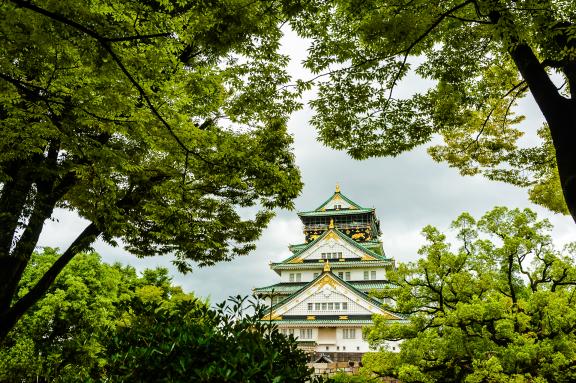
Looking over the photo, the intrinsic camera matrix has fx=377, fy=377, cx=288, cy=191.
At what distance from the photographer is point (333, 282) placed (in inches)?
1172

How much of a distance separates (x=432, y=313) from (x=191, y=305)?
935 cm

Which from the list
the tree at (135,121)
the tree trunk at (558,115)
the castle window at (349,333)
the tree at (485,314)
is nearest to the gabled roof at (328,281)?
the castle window at (349,333)

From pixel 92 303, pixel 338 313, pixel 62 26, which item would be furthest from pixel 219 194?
pixel 338 313

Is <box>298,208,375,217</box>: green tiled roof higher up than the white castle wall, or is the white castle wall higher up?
<box>298,208,375,217</box>: green tiled roof

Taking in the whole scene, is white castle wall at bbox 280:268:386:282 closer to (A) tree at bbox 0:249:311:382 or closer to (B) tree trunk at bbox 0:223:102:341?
(B) tree trunk at bbox 0:223:102:341

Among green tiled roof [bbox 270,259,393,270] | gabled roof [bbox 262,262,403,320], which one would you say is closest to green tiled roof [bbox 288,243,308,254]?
green tiled roof [bbox 270,259,393,270]

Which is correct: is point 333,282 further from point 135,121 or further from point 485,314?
point 135,121

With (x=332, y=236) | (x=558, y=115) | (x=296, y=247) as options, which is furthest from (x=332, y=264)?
(x=558, y=115)

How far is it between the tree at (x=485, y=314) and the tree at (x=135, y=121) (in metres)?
5.16

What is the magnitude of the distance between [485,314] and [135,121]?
8.60 metres

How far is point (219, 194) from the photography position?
9562mm

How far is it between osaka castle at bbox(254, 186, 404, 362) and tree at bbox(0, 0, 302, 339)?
60.0 feet

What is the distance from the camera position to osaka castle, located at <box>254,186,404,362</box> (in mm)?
28781

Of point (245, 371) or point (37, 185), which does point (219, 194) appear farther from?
point (245, 371)
